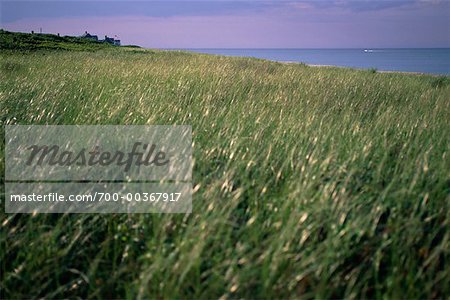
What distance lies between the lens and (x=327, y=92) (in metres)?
6.64

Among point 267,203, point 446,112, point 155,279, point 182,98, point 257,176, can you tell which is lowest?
point 155,279

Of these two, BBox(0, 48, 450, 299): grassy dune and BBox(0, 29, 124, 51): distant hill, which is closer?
BBox(0, 48, 450, 299): grassy dune

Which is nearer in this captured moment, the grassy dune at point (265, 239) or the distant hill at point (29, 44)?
the grassy dune at point (265, 239)

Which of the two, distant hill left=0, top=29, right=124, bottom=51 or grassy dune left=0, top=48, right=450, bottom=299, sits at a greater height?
distant hill left=0, top=29, right=124, bottom=51

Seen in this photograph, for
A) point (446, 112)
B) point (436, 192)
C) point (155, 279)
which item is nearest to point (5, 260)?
point (155, 279)

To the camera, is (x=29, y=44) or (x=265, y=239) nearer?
(x=265, y=239)

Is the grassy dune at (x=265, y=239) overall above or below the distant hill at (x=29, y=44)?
below

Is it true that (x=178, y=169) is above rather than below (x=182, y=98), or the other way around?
below

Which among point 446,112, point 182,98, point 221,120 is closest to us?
point 221,120

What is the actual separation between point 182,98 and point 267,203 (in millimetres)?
3758

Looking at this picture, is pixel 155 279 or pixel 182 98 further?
pixel 182 98

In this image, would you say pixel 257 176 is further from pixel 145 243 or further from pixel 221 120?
pixel 221 120

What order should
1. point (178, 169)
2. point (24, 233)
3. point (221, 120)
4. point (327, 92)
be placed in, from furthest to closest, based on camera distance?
point (327, 92) → point (221, 120) → point (178, 169) → point (24, 233)

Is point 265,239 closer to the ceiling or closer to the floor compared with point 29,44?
closer to the floor
